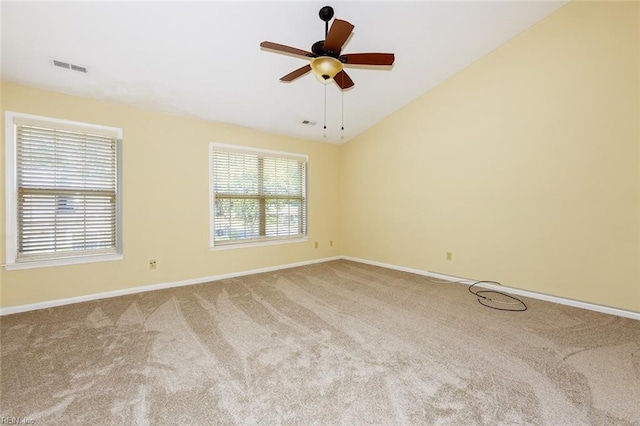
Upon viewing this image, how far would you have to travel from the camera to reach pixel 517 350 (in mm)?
2041

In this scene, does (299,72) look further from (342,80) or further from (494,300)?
(494,300)

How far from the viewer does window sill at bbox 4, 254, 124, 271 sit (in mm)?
2773

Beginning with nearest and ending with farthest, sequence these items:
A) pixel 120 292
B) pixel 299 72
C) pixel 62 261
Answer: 1. pixel 299 72
2. pixel 62 261
3. pixel 120 292

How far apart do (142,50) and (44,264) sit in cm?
254

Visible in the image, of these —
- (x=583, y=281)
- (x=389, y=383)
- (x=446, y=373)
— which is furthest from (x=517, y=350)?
(x=583, y=281)

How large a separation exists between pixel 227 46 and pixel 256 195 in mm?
2335

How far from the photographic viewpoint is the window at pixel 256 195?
13.6 ft

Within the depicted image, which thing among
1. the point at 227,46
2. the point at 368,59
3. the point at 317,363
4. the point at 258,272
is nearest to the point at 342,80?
the point at 368,59

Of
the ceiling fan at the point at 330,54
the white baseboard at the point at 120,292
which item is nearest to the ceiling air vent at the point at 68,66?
the ceiling fan at the point at 330,54

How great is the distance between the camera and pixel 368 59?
2.23 metres

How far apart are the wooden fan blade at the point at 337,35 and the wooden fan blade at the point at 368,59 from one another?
14cm

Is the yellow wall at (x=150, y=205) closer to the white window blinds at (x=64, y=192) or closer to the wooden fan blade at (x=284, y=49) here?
the white window blinds at (x=64, y=192)

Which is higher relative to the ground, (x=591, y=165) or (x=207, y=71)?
(x=207, y=71)

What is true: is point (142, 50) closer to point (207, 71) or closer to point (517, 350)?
point (207, 71)
